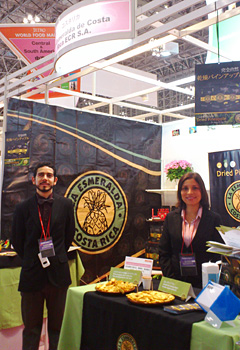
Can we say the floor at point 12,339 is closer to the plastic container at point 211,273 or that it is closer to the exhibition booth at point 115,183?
the exhibition booth at point 115,183

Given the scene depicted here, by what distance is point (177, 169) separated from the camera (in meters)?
5.59

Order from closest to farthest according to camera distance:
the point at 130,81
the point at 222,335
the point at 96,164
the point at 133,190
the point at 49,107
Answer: the point at 222,335, the point at 49,107, the point at 96,164, the point at 133,190, the point at 130,81

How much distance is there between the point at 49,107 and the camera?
4887 millimetres

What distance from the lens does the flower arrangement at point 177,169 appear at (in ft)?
18.2

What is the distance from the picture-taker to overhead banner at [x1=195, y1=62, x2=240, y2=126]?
2.76m

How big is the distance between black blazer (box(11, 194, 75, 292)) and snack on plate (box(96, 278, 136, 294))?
0.61m

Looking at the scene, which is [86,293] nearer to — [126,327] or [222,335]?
[126,327]

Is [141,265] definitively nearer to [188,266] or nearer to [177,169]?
[188,266]

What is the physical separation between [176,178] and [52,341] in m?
3.34

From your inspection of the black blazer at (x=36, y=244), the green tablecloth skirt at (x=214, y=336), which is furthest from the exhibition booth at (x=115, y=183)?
the black blazer at (x=36, y=244)

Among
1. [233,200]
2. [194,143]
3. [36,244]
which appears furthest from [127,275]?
[194,143]

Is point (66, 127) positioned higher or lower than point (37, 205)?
higher

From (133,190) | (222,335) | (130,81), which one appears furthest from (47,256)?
(130,81)

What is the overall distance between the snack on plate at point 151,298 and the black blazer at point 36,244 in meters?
0.94
